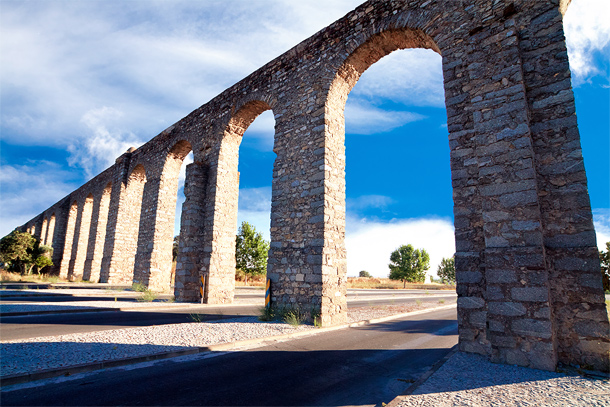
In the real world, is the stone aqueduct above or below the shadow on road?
above

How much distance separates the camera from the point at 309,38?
948 cm

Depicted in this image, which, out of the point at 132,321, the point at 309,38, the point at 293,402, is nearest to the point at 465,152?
the point at 293,402

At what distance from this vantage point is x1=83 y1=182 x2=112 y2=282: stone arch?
70.2 feet

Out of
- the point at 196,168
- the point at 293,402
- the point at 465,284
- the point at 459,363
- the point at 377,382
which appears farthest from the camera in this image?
the point at 196,168

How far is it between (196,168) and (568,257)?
37.4 feet

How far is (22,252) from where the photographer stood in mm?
24250

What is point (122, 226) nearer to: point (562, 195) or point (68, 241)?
point (68, 241)

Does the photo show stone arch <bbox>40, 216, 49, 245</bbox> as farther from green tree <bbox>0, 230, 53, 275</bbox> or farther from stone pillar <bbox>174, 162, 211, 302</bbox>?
stone pillar <bbox>174, 162, 211, 302</bbox>

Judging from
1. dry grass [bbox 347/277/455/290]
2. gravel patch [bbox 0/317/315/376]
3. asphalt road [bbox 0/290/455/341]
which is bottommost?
dry grass [bbox 347/277/455/290]

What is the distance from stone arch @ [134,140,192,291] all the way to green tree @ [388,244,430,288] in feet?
148

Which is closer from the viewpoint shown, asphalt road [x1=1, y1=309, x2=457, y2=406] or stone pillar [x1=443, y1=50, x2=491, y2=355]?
asphalt road [x1=1, y1=309, x2=457, y2=406]

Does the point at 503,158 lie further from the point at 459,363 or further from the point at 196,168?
the point at 196,168

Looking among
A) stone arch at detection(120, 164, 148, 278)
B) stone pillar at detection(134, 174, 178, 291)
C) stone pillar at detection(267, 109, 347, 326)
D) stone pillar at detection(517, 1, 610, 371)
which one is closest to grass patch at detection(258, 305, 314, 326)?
stone pillar at detection(267, 109, 347, 326)

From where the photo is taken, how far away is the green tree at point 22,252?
2383cm
